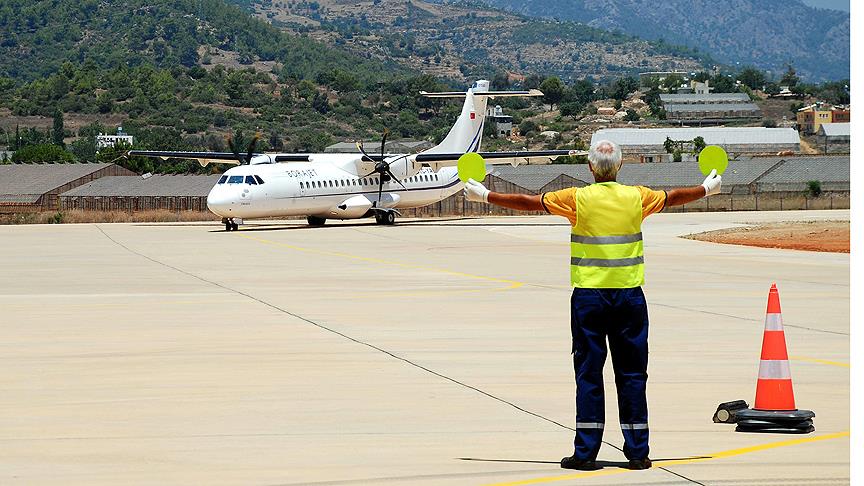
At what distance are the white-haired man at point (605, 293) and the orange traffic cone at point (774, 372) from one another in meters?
1.35

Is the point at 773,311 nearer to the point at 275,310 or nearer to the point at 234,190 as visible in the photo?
the point at 275,310

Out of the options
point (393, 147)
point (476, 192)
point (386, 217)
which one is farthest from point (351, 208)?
point (393, 147)

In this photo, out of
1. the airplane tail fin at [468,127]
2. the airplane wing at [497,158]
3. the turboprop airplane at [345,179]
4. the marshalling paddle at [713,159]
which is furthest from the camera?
the airplane tail fin at [468,127]

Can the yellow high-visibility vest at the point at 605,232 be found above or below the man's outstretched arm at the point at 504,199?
below

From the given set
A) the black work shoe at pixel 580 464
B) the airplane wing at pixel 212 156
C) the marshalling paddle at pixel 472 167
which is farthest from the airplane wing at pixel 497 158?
the black work shoe at pixel 580 464

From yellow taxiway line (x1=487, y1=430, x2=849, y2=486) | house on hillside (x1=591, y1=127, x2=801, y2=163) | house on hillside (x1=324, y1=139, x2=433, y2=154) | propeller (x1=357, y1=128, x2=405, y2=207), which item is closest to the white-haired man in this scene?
yellow taxiway line (x1=487, y1=430, x2=849, y2=486)

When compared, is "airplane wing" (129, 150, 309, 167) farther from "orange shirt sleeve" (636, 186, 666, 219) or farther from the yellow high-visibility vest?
the yellow high-visibility vest

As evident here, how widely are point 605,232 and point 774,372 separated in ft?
6.03

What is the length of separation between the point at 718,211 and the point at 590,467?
6954 cm

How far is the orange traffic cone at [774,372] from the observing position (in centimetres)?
955

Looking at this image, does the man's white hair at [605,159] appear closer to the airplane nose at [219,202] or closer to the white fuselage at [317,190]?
the white fuselage at [317,190]

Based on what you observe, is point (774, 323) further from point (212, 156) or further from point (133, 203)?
point (133, 203)

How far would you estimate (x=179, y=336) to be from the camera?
1578cm

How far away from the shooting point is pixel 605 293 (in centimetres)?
859
